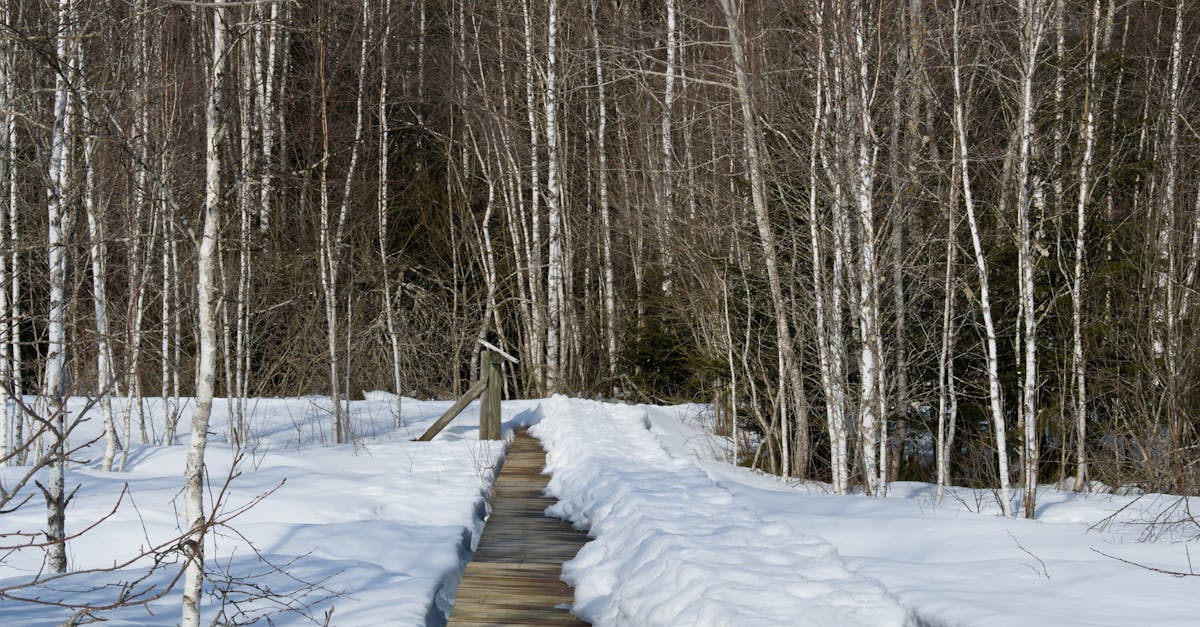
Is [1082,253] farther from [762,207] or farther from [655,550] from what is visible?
[655,550]

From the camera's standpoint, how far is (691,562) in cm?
610

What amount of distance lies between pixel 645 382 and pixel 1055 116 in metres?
8.37

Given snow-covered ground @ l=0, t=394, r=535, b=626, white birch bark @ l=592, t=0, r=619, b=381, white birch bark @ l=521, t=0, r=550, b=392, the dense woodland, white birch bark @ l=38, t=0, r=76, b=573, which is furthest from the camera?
white birch bark @ l=592, t=0, r=619, b=381

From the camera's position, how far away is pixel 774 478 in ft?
40.8

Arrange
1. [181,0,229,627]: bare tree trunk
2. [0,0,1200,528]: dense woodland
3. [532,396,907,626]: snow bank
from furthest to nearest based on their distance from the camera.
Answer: [0,0,1200,528]: dense woodland, [532,396,907,626]: snow bank, [181,0,229,627]: bare tree trunk

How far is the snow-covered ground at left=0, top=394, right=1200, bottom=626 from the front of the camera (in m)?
5.20

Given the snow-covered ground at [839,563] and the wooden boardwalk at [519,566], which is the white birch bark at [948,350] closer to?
the snow-covered ground at [839,563]

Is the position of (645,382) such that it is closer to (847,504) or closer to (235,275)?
(235,275)

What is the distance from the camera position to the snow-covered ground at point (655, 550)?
520cm

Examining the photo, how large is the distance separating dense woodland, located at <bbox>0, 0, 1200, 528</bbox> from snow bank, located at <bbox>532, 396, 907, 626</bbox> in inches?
100

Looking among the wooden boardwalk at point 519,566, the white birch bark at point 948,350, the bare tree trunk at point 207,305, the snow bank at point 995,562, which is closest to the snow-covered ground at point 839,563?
the snow bank at point 995,562

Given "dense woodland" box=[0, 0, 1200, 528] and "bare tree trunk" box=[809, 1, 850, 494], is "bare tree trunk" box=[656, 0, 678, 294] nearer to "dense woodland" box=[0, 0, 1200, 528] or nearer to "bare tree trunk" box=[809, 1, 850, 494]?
"dense woodland" box=[0, 0, 1200, 528]

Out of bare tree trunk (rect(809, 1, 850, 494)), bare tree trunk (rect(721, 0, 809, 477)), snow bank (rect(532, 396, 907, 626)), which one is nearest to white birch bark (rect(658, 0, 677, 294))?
bare tree trunk (rect(721, 0, 809, 477))

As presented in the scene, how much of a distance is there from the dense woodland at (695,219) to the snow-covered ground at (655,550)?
1.09 metres
